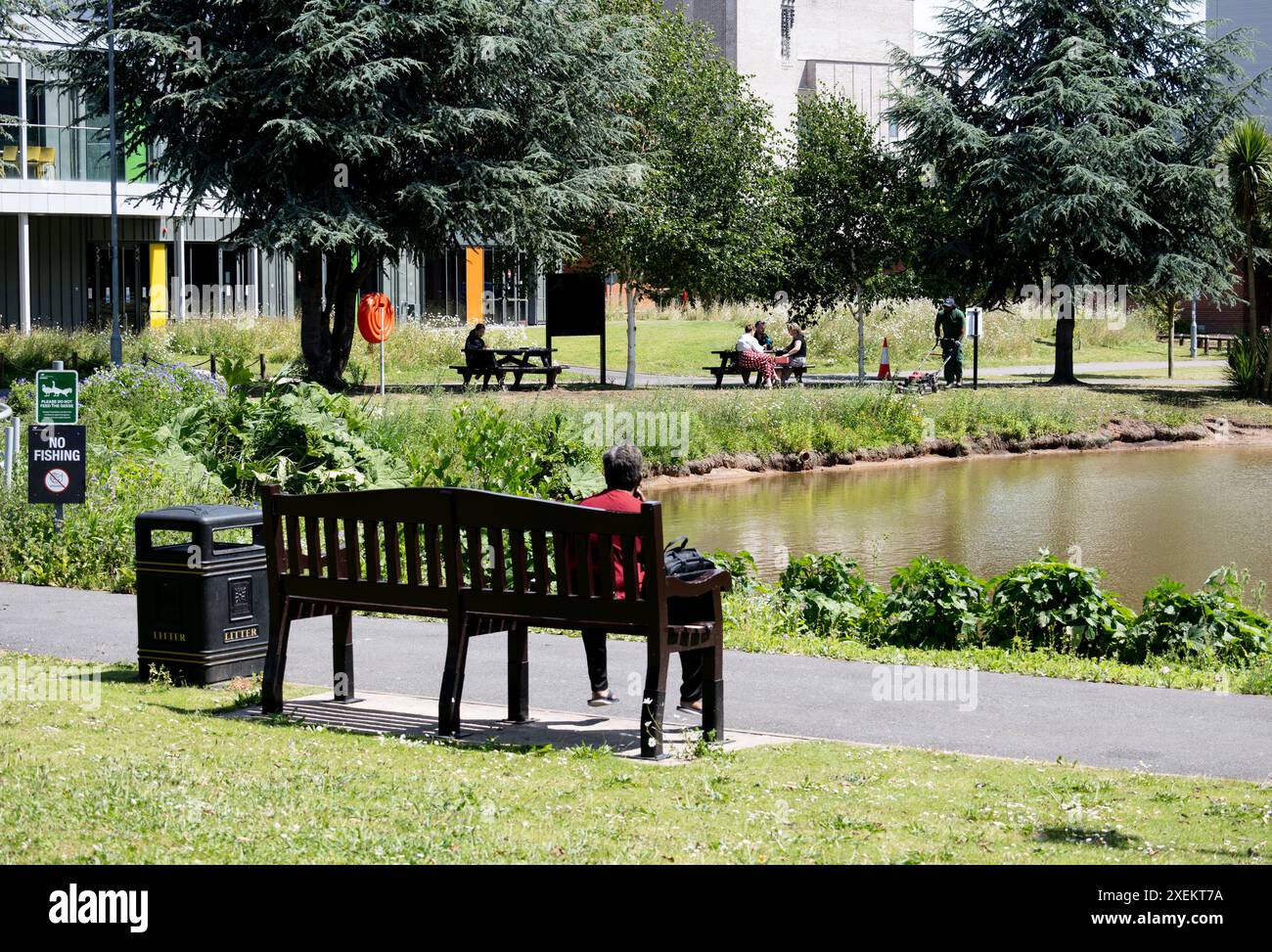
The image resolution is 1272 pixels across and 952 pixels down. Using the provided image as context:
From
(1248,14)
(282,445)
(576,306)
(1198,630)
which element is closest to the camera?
(1198,630)

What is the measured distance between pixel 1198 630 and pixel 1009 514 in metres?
10.9

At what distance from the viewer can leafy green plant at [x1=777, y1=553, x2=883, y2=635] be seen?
1150 cm

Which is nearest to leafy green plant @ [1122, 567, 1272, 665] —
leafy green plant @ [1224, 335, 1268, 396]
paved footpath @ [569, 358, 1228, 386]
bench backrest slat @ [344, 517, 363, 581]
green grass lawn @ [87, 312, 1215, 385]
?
bench backrest slat @ [344, 517, 363, 581]

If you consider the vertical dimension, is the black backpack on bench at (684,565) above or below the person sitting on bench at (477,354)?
below

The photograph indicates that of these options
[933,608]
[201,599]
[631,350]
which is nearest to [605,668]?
[201,599]

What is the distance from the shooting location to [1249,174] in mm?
38188

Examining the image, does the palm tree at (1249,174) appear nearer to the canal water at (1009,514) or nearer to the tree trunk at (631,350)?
the canal water at (1009,514)

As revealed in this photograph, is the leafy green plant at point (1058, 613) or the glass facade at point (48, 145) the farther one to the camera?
the glass facade at point (48, 145)

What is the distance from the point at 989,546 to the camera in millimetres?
18000

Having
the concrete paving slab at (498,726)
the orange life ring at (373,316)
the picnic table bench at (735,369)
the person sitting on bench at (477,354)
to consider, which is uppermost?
the orange life ring at (373,316)

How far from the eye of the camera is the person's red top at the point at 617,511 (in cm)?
755

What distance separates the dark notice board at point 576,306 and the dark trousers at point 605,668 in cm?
2795

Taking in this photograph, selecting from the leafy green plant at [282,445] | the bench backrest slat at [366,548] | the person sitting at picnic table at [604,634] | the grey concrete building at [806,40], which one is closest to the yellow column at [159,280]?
the leafy green plant at [282,445]

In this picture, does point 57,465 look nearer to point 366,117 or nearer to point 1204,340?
point 366,117
